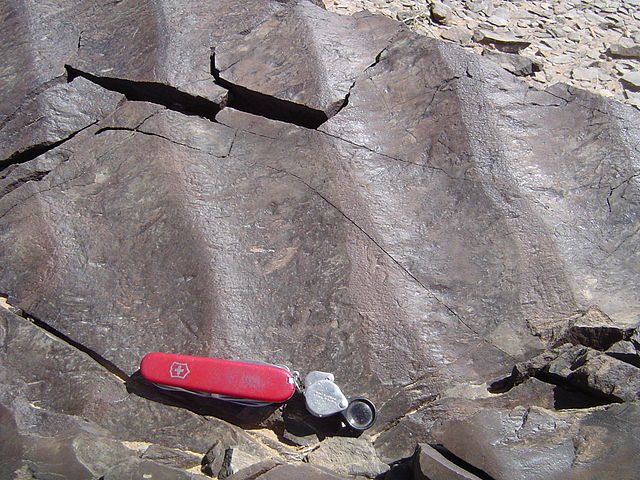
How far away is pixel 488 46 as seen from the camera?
4.62m

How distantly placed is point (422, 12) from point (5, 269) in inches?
126

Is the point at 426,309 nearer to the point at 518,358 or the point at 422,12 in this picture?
the point at 518,358

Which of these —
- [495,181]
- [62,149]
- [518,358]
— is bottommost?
[518,358]

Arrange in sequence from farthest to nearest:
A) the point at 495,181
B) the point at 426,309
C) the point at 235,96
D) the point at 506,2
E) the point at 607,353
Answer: the point at 506,2 → the point at 235,96 → the point at 495,181 → the point at 426,309 → the point at 607,353

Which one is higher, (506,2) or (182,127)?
(182,127)

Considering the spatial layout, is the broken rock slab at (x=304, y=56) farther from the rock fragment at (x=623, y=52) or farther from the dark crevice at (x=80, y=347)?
the rock fragment at (x=623, y=52)

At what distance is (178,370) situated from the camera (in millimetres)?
2424

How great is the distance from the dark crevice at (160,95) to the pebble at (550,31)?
168cm

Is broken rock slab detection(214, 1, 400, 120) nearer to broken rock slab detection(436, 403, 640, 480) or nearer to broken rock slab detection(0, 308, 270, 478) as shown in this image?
broken rock slab detection(0, 308, 270, 478)

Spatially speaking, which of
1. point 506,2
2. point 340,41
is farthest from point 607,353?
point 506,2

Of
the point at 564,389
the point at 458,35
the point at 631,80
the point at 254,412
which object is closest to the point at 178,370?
the point at 254,412

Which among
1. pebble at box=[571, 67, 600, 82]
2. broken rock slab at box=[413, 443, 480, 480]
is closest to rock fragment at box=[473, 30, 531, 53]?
pebble at box=[571, 67, 600, 82]

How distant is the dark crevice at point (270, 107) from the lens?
125 inches

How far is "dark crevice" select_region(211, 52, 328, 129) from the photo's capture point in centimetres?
317
